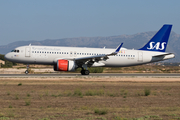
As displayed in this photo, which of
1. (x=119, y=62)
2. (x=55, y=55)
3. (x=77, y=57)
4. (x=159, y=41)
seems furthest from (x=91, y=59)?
(x=159, y=41)

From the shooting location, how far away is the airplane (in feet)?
112

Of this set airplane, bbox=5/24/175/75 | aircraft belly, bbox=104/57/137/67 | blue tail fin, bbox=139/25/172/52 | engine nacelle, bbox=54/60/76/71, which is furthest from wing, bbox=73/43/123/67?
blue tail fin, bbox=139/25/172/52

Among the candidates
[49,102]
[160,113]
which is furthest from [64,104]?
[160,113]

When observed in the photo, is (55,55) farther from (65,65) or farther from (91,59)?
(91,59)

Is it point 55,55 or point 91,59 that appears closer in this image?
point 91,59

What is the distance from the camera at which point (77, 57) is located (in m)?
36.1

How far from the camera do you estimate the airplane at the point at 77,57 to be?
112ft

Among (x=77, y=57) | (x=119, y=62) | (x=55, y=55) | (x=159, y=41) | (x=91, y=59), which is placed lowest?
(x=119, y=62)

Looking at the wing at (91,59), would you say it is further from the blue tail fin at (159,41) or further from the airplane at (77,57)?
the blue tail fin at (159,41)

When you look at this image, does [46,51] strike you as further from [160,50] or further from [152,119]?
[152,119]

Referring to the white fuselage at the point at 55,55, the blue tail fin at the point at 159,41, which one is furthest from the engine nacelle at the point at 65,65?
the blue tail fin at the point at 159,41

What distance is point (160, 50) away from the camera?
40.2 metres

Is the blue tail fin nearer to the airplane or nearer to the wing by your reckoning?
the airplane

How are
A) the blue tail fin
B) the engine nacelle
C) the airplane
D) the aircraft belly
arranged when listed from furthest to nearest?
the blue tail fin < the aircraft belly < the airplane < the engine nacelle
